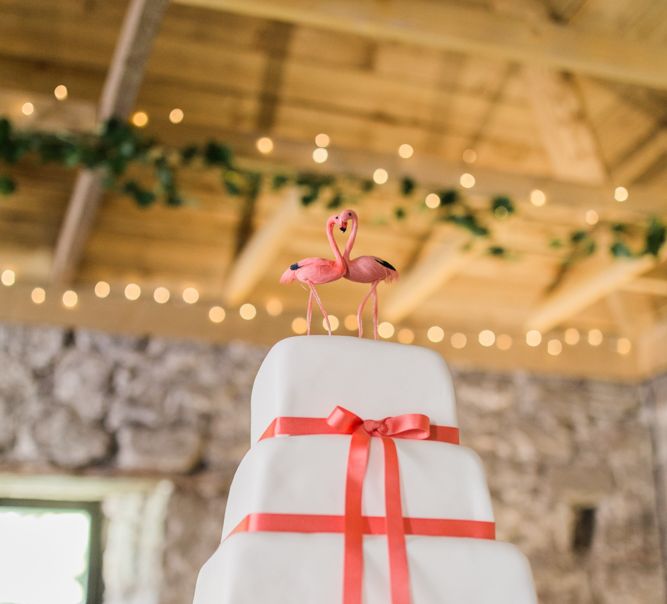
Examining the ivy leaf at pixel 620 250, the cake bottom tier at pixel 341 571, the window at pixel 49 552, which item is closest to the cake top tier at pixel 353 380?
the cake bottom tier at pixel 341 571

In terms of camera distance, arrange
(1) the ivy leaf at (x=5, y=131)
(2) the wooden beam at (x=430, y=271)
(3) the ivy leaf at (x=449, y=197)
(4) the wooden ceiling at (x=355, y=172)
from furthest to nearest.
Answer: (2) the wooden beam at (x=430, y=271)
(4) the wooden ceiling at (x=355, y=172)
(3) the ivy leaf at (x=449, y=197)
(1) the ivy leaf at (x=5, y=131)

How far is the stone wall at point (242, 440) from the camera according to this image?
14.1 feet

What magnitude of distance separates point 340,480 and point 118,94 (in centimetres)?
222

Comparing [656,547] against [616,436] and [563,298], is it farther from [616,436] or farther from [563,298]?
[563,298]

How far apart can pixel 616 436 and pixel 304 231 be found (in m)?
2.26

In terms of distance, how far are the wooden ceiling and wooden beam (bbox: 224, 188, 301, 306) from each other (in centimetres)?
1

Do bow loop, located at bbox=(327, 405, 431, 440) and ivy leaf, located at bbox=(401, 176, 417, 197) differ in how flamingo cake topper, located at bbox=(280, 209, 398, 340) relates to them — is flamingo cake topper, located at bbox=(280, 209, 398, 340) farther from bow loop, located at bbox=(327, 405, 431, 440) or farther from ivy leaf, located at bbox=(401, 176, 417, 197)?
ivy leaf, located at bbox=(401, 176, 417, 197)

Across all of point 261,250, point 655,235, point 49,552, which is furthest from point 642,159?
point 49,552

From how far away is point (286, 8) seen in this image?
3006mm

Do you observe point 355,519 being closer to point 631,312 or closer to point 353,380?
point 353,380

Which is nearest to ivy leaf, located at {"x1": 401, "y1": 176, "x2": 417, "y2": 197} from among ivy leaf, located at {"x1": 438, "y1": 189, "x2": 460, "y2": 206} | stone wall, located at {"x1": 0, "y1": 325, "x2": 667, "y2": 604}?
ivy leaf, located at {"x1": 438, "y1": 189, "x2": 460, "y2": 206}

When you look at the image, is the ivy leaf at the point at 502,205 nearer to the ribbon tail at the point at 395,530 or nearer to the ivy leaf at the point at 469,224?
the ivy leaf at the point at 469,224

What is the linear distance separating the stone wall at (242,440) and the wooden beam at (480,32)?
6.72ft

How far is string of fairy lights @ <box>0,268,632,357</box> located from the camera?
178 inches
